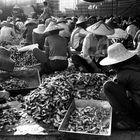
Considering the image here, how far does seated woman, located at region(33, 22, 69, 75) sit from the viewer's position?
702 cm

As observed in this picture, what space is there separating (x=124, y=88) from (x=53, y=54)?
11.8 ft

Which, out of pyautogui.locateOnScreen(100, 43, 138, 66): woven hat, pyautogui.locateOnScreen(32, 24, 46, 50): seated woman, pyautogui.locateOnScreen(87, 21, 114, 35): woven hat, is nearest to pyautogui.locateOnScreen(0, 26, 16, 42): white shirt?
pyautogui.locateOnScreen(32, 24, 46, 50): seated woman

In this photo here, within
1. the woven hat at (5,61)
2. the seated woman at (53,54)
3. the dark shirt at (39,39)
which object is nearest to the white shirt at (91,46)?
the seated woman at (53,54)

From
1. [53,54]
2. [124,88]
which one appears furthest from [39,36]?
[124,88]

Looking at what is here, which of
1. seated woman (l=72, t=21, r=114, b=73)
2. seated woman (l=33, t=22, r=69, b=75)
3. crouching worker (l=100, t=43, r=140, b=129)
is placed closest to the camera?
crouching worker (l=100, t=43, r=140, b=129)

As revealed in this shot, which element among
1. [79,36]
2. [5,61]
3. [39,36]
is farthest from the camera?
[39,36]

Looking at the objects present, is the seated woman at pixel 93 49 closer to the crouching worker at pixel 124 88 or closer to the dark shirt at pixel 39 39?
the dark shirt at pixel 39 39

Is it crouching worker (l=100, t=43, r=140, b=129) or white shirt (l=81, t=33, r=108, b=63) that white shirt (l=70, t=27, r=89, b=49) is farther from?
crouching worker (l=100, t=43, r=140, b=129)

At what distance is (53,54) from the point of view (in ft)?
23.2

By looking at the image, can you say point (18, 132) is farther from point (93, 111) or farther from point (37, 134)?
point (93, 111)

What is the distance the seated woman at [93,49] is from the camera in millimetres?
6758

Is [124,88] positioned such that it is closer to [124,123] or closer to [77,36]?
[124,123]

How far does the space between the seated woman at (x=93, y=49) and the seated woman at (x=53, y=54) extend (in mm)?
429

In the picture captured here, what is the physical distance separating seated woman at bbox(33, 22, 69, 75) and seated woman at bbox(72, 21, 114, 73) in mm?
429
